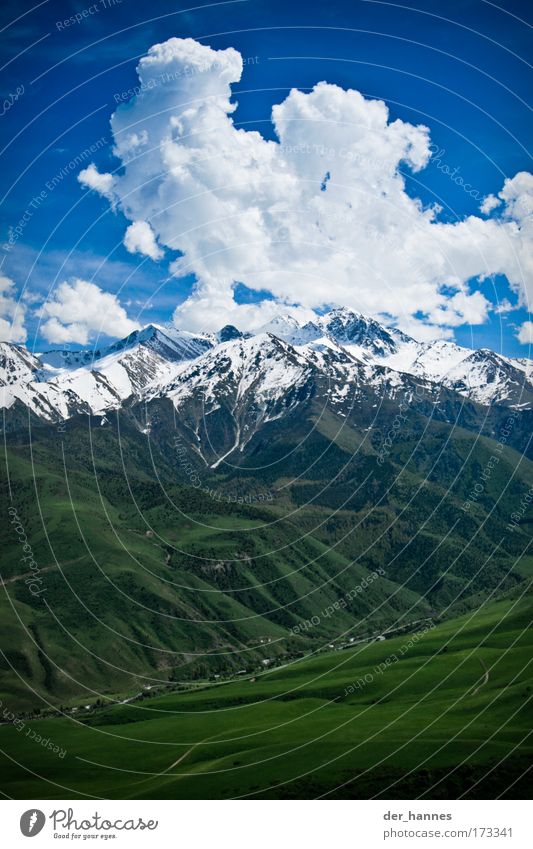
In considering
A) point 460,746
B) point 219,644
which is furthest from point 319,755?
point 219,644

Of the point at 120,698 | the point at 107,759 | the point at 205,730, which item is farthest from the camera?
the point at 120,698
